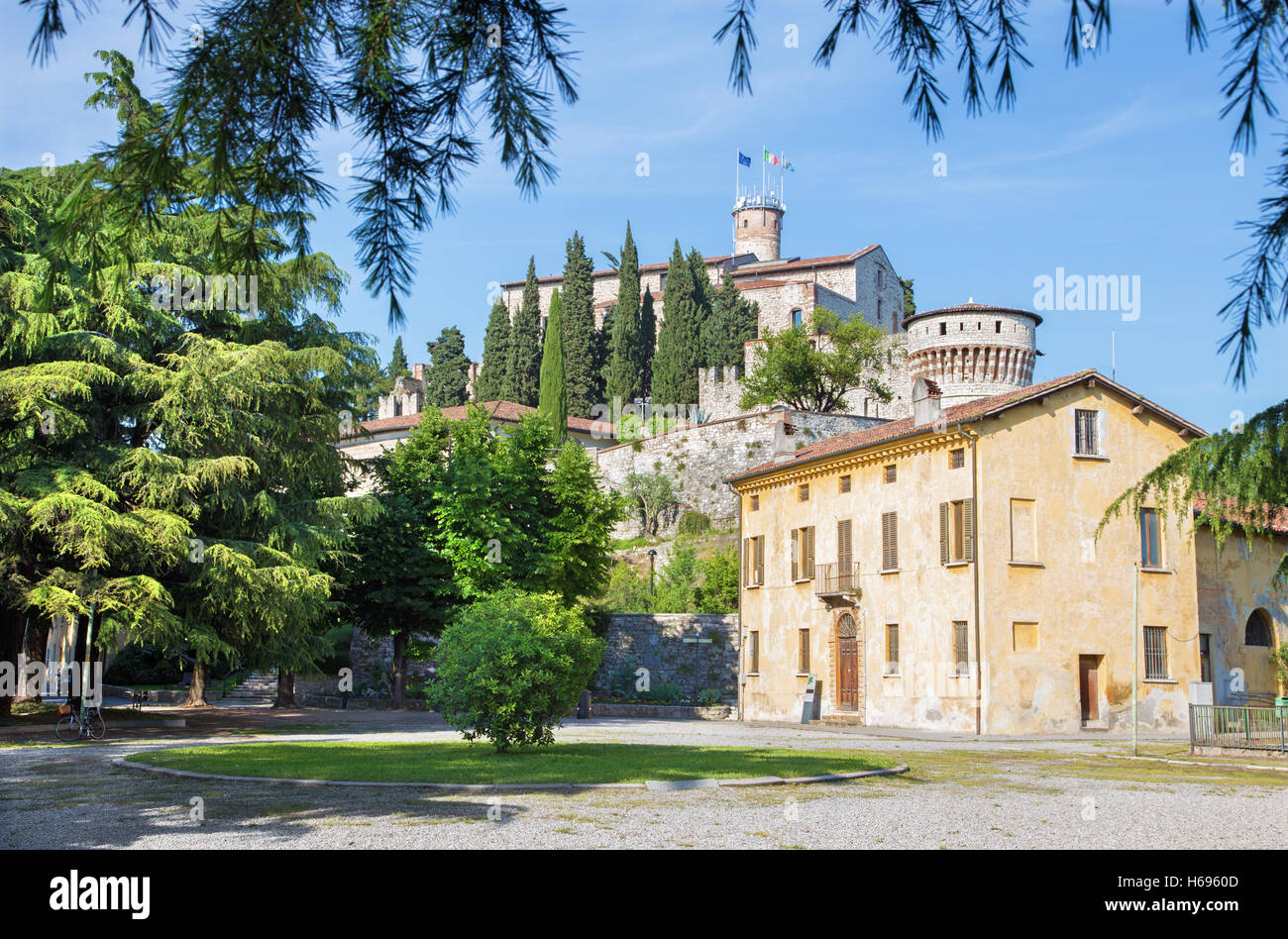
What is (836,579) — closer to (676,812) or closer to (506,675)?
(506,675)

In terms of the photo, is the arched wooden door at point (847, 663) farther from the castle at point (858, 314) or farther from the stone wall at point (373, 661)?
the castle at point (858, 314)

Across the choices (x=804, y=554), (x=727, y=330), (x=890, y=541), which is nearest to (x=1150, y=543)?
(x=890, y=541)

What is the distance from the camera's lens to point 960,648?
31156 mm

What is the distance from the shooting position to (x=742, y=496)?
138 feet

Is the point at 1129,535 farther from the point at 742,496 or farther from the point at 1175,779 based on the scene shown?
the point at 1175,779

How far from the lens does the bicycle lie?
22.6 m

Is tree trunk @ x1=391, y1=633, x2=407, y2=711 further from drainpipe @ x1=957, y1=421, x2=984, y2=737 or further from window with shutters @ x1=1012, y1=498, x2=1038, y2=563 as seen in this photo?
window with shutters @ x1=1012, y1=498, x2=1038, y2=563

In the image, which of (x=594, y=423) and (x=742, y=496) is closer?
(x=742, y=496)

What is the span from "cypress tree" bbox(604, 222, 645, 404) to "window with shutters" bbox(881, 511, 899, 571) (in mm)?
55272

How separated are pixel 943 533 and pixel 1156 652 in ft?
22.4

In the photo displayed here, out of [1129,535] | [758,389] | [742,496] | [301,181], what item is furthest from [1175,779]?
[758,389]

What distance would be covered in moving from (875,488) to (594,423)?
53.5 meters

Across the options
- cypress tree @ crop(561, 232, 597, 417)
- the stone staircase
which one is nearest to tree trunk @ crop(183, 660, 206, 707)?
the stone staircase

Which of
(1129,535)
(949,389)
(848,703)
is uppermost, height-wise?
(949,389)
